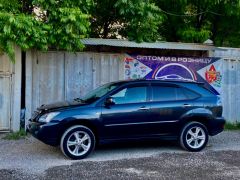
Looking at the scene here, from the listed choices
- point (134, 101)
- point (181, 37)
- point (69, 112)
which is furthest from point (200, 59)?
point (69, 112)

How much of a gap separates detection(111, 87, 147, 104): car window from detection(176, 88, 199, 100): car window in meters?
0.84

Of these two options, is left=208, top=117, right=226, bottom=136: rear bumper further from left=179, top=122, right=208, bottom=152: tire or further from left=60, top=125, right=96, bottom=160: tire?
left=60, top=125, right=96, bottom=160: tire

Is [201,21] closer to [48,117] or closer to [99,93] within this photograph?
[99,93]

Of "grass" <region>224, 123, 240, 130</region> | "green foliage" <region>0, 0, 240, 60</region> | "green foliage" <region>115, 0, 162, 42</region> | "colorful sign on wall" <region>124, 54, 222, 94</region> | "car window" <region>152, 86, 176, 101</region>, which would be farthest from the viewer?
"grass" <region>224, 123, 240, 130</region>

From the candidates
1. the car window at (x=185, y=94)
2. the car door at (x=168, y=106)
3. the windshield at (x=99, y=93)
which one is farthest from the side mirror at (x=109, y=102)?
the car window at (x=185, y=94)

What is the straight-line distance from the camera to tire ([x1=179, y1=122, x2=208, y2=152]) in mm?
10008

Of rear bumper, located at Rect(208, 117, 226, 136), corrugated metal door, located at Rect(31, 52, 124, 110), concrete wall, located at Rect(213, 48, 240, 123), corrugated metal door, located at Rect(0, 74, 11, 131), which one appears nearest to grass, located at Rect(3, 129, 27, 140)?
corrugated metal door, located at Rect(0, 74, 11, 131)

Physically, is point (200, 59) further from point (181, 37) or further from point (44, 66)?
point (44, 66)

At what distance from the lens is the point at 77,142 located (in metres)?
9.12

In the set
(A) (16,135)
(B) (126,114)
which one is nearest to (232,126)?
(B) (126,114)

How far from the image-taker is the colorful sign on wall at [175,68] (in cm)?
1335

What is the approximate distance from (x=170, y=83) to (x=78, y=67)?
3586 millimetres

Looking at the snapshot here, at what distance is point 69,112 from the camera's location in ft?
29.9

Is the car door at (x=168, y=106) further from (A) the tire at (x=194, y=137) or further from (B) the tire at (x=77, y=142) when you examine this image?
(B) the tire at (x=77, y=142)
